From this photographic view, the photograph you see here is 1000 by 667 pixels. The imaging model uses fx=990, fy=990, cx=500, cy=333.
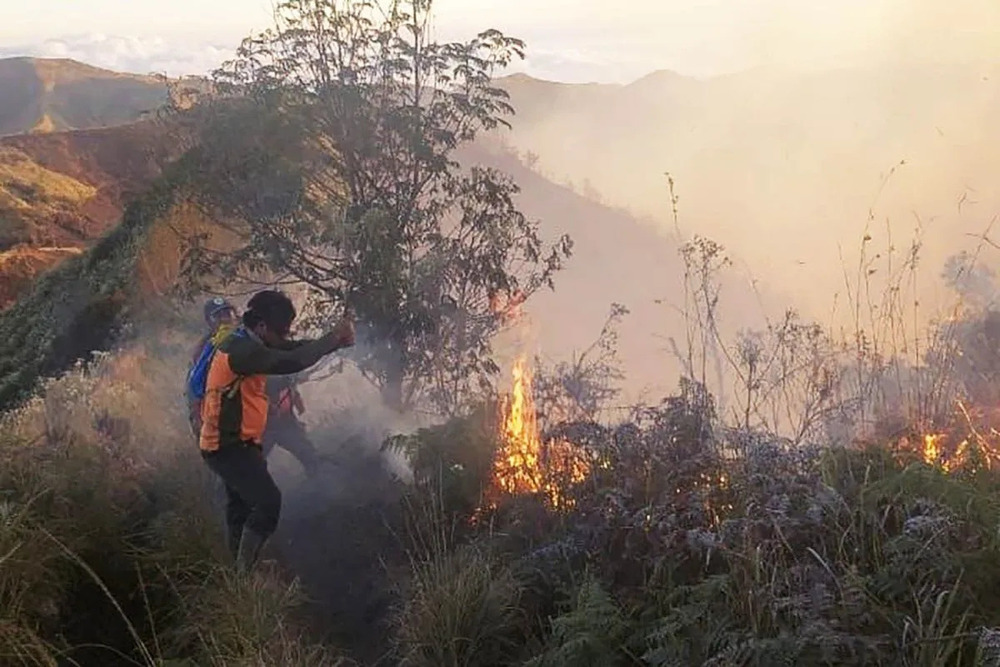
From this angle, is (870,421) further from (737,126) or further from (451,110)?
(737,126)

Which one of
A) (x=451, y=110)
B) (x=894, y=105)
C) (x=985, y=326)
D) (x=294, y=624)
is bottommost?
(x=294, y=624)

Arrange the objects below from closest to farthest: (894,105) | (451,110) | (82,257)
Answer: (451,110), (82,257), (894,105)

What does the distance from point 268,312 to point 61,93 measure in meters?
76.7

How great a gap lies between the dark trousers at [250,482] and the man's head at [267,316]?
61 centimetres

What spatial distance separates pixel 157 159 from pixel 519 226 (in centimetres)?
384

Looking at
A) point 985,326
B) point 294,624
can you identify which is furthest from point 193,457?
point 985,326

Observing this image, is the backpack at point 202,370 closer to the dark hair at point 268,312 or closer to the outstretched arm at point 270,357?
the dark hair at point 268,312

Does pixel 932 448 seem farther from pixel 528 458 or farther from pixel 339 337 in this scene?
pixel 339 337

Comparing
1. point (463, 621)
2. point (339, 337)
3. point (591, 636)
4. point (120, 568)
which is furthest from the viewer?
point (339, 337)

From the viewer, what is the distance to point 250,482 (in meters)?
5.20

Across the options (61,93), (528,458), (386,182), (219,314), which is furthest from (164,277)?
(61,93)

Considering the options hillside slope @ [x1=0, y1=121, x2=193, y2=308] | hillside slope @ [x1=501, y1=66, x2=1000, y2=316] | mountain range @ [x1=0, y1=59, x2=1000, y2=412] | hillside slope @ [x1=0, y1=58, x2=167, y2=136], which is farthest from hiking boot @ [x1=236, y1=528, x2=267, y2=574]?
hillside slope @ [x1=0, y1=58, x2=167, y2=136]

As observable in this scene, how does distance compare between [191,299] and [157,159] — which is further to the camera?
[157,159]

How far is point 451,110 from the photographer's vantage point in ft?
25.9
